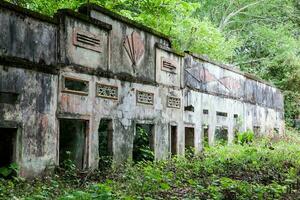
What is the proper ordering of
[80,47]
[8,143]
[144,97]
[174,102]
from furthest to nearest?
[174,102] → [144,97] → [80,47] → [8,143]

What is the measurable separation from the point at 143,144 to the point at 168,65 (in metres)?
2.80

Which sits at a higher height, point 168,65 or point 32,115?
point 168,65

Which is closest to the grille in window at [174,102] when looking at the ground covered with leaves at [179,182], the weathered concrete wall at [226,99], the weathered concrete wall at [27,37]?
the weathered concrete wall at [226,99]

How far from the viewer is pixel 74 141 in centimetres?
1047

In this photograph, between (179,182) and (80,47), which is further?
(80,47)

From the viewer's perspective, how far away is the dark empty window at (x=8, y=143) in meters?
8.10

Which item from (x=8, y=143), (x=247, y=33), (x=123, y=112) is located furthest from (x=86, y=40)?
(x=247, y=33)

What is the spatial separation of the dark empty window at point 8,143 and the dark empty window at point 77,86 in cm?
187

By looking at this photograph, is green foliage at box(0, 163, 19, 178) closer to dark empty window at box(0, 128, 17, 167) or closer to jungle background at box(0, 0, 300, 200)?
jungle background at box(0, 0, 300, 200)

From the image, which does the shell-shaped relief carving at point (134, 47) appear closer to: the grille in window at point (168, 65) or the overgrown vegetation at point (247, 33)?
the grille in window at point (168, 65)

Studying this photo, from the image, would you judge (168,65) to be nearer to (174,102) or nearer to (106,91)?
(174,102)

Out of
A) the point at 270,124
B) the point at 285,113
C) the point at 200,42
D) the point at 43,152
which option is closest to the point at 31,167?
the point at 43,152

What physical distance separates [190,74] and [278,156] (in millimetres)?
4328

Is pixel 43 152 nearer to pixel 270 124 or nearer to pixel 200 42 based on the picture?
pixel 200 42
